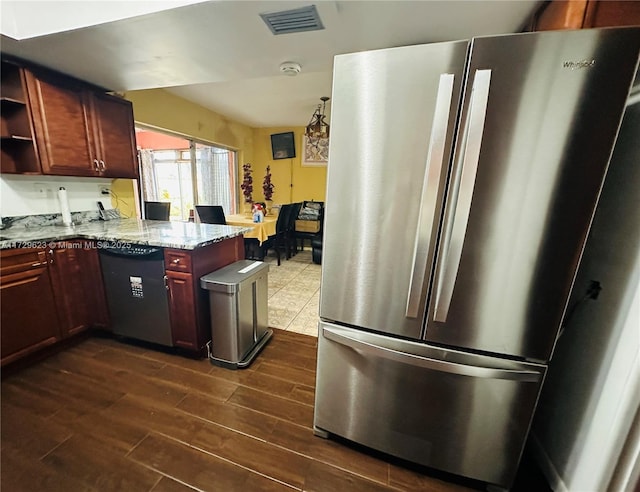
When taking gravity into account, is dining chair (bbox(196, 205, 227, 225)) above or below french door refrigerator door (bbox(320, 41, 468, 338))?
below

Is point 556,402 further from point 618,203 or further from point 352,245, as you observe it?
point 352,245

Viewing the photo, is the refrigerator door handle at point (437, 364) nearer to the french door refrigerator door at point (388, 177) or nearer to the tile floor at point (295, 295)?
the french door refrigerator door at point (388, 177)

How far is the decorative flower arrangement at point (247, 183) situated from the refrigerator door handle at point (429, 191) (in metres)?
4.66

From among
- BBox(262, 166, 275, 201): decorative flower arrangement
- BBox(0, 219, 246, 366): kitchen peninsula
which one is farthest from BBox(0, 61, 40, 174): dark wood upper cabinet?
BBox(262, 166, 275, 201): decorative flower arrangement

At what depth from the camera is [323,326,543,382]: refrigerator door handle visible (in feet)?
3.29

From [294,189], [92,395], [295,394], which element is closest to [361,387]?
[295,394]

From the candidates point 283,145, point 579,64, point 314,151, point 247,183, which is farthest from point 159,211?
point 579,64

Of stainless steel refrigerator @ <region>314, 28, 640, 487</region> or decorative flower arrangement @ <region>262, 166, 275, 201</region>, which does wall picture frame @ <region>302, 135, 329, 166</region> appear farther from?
stainless steel refrigerator @ <region>314, 28, 640, 487</region>

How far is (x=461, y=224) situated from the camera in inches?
37.6

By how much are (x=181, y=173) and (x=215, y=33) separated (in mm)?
4740

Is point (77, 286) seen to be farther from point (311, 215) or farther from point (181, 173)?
point (181, 173)

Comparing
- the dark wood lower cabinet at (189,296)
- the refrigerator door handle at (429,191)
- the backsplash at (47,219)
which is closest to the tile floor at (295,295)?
the dark wood lower cabinet at (189,296)

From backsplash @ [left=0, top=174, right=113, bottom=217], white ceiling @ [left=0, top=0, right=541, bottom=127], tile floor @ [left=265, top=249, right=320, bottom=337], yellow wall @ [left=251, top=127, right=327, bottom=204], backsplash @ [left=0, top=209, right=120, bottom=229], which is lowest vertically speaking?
tile floor @ [left=265, top=249, right=320, bottom=337]

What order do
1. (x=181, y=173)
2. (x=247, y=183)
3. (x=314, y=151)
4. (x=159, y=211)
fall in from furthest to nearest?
1. (x=181, y=173)
2. (x=314, y=151)
3. (x=247, y=183)
4. (x=159, y=211)
